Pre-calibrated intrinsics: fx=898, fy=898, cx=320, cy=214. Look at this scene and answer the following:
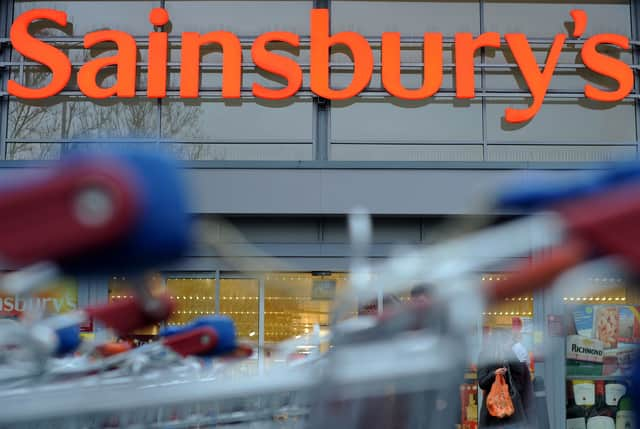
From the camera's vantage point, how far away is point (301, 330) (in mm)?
12492

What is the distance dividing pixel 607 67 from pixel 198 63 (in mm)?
5976

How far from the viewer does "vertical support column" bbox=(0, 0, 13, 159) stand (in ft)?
43.4

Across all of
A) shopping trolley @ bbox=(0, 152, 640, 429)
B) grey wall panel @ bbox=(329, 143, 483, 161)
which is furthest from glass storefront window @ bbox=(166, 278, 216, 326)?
shopping trolley @ bbox=(0, 152, 640, 429)

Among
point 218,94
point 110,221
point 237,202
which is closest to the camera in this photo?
point 110,221

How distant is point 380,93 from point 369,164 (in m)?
1.43

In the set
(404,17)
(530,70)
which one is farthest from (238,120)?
(530,70)

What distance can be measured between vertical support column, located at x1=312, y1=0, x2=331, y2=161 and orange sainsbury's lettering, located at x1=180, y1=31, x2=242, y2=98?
1.18 meters

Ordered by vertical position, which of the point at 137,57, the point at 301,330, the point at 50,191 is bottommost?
the point at 301,330

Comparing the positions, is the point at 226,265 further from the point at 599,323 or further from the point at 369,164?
the point at 599,323

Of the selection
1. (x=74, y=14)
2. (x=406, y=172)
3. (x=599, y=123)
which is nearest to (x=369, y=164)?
(x=406, y=172)

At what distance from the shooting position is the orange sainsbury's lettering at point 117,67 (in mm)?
12984

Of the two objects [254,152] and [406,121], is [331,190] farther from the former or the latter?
[406,121]

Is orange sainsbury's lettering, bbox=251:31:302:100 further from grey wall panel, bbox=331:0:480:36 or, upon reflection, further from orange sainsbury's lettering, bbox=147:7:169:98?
orange sainsbury's lettering, bbox=147:7:169:98

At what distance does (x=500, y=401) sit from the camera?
927 cm
